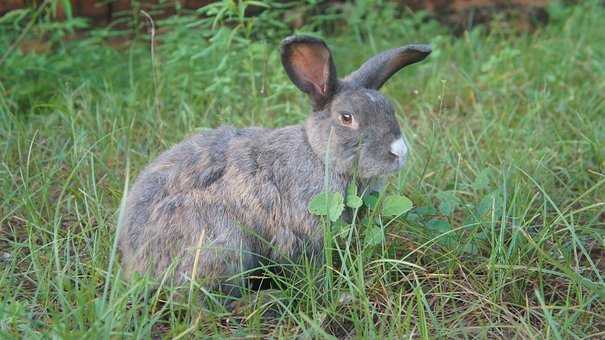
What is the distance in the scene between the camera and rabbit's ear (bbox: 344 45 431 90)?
375 centimetres

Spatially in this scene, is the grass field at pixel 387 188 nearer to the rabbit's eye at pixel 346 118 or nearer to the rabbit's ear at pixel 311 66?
the rabbit's eye at pixel 346 118

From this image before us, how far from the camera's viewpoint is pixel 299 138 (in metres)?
3.77

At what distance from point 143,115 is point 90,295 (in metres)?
2.21

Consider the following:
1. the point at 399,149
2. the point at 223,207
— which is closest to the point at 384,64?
the point at 399,149

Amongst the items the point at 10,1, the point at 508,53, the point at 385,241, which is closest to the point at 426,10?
the point at 508,53

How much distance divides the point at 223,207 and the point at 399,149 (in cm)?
83

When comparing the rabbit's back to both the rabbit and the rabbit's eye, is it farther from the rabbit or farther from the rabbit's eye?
the rabbit's eye

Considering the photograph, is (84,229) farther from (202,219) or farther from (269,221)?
(269,221)

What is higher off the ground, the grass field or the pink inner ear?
the pink inner ear

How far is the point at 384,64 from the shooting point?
3773 mm

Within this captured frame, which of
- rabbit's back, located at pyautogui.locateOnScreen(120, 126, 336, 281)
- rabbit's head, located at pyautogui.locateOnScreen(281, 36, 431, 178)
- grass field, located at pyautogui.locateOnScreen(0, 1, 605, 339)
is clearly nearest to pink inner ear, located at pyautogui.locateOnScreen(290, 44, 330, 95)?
rabbit's head, located at pyautogui.locateOnScreen(281, 36, 431, 178)

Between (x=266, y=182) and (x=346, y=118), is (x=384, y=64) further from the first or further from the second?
(x=266, y=182)

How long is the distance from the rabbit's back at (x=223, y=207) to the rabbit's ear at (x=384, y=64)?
1.34ft

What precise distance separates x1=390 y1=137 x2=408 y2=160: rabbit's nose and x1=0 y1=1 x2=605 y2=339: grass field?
12.1 inches
